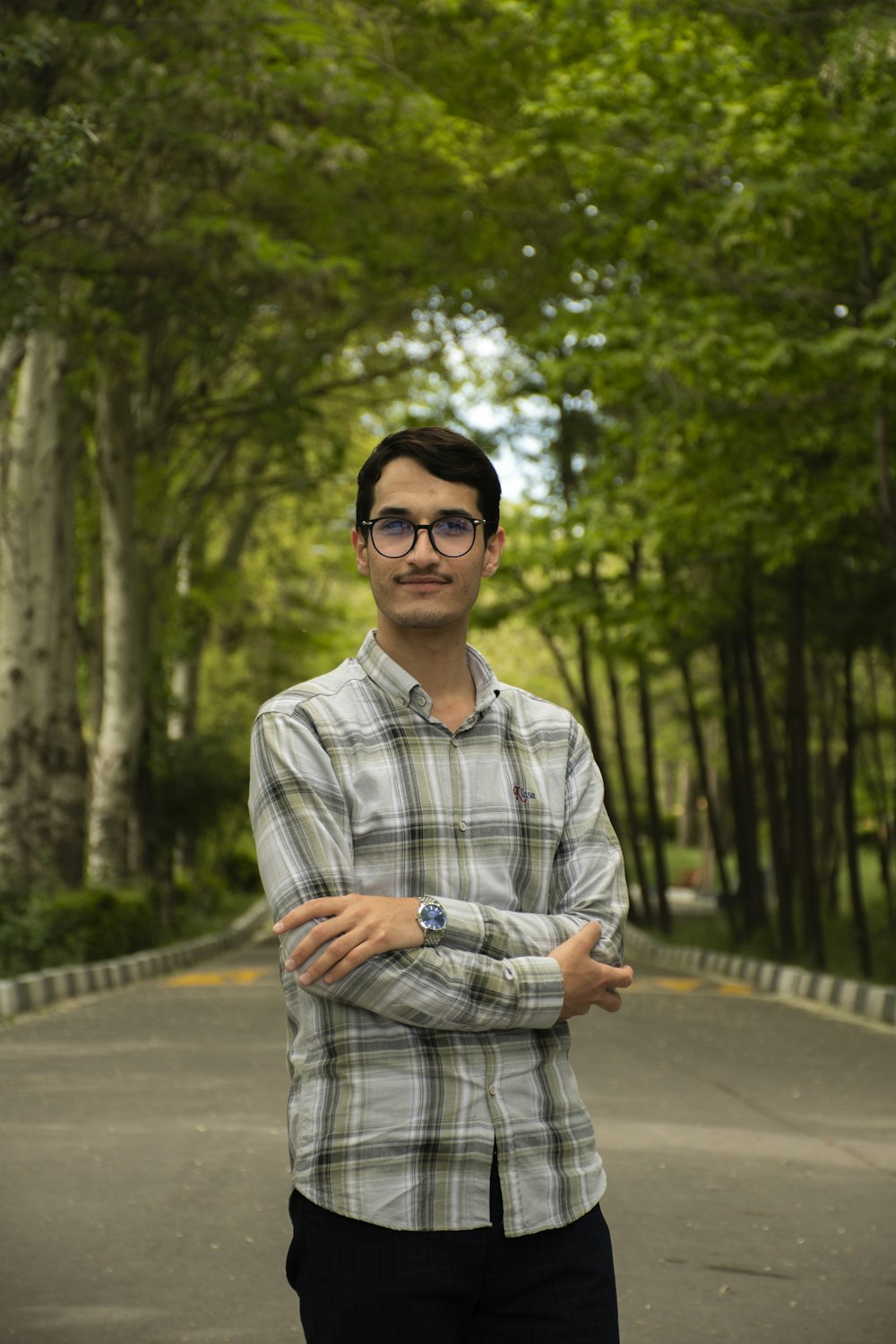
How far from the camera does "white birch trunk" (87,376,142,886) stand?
2344 cm

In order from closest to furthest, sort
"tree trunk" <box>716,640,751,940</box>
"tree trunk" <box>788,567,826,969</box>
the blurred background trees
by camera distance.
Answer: the blurred background trees
"tree trunk" <box>788,567,826,969</box>
"tree trunk" <box>716,640,751,940</box>

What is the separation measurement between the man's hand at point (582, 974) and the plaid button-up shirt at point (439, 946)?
2cm

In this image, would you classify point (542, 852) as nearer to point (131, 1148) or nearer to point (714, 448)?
point (131, 1148)

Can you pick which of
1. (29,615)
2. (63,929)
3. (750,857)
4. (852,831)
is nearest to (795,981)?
(852,831)

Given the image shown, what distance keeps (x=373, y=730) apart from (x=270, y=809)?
19cm

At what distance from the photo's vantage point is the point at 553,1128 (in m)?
2.69

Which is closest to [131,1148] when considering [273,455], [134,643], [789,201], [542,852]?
[542,852]

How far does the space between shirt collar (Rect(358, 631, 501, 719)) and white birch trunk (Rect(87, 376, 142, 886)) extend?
20950 millimetres

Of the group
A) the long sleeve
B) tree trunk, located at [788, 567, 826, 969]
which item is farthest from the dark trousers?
tree trunk, located at [788, 567, 826, 969]

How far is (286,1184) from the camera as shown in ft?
24.5

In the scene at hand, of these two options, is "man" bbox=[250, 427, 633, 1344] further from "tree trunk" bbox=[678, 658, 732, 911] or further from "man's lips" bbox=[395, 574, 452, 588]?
"tree trunk" bbox=[678, 658, 732, 911]

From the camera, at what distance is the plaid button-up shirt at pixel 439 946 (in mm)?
2604

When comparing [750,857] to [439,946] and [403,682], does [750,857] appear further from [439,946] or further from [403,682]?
[439,946]

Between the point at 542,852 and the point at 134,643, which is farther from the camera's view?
the point at 134,643
